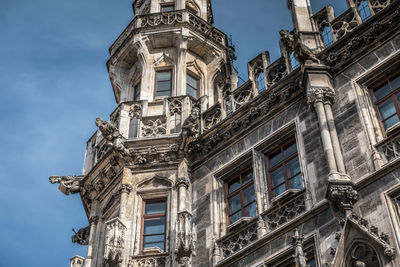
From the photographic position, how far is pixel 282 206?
1530 centimetres

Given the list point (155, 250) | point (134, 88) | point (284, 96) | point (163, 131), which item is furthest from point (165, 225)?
point (134, 88)

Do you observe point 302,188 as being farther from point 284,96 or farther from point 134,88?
point 134,88

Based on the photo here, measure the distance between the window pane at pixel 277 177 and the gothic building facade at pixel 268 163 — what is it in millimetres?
37

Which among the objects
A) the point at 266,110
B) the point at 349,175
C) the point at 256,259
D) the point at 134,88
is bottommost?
the point at 256,259

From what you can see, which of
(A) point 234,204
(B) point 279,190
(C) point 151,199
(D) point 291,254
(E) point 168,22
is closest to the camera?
(D) point 291,254

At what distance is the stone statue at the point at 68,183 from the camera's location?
19.8m

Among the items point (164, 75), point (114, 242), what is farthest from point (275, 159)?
point (164, 75)

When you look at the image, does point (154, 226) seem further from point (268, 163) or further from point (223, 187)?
Result: point (268, 163)

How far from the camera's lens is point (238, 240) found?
1574 centimetres

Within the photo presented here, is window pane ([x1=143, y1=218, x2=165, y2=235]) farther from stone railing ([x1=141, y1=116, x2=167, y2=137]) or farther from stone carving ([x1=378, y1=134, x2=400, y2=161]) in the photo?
stone carving ([x1=378, y1=134, x2=400, y2=161])

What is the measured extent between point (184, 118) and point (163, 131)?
2.16 feet

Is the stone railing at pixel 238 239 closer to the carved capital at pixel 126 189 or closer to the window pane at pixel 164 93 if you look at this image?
the carved capital at pixel 126 189

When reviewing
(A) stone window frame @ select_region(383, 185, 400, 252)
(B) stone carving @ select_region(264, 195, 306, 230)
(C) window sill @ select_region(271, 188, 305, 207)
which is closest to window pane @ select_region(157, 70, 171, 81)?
(C) window sill @ select_region(271, 188, 305, 207)

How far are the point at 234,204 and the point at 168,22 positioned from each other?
7.66 metres
